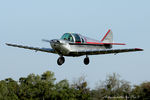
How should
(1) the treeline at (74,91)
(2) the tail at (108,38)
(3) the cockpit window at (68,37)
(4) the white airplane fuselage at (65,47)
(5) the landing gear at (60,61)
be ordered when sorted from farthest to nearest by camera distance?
(1) the treeline at (74,91), (2) the tail at (108,38), (5) the landing gear at (60,61), (3) the cockpit window at (68,37), (4) the white airplane fuselage at (65,47)

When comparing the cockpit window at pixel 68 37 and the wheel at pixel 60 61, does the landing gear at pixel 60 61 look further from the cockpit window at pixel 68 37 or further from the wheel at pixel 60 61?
the cockpit window at pixel 68 37

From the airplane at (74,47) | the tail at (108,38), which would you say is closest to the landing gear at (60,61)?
the airplane at (74,47)

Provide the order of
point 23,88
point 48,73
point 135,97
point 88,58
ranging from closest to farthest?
point 88,58 < point 135,97 < point 23,88 < point 48,73

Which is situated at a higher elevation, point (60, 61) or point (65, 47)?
point (65, 47)

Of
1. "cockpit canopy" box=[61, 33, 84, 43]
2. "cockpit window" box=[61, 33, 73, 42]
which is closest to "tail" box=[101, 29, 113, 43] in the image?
"cockpit canopy" box=[61, 33, 84, 43]

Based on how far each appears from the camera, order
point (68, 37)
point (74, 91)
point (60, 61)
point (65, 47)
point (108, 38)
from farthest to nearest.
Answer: point (74, 91), point (108, 38), point (60, 61), point (68, 37), point (65, 47)

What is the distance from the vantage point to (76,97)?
343ft

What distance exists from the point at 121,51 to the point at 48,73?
338 ft

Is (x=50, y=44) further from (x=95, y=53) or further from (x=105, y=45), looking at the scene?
(x=105, y=45)

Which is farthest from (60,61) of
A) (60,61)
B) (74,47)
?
(74,47)

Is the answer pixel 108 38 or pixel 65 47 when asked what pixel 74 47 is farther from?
pixel 108 38

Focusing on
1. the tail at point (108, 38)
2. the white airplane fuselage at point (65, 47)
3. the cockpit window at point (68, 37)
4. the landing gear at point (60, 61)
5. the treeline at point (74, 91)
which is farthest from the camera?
the treeline at point (74, 91)

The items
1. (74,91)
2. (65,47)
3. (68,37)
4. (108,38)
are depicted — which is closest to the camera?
(65,47)

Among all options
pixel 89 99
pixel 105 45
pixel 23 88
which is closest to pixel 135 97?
pixel 89 99
